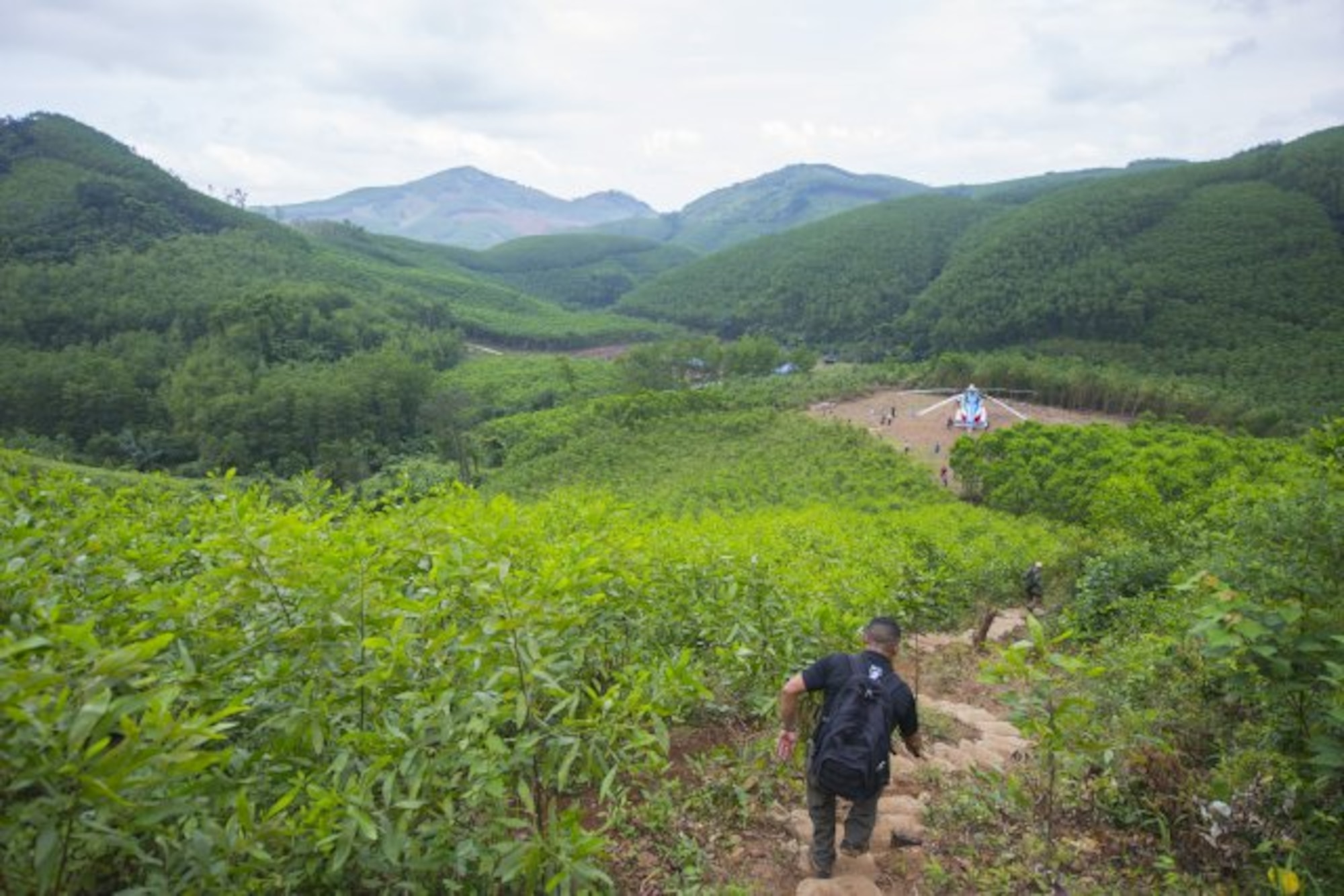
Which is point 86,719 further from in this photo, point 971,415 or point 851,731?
point 971,415

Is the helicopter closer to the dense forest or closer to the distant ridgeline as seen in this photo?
the distant ridgeline

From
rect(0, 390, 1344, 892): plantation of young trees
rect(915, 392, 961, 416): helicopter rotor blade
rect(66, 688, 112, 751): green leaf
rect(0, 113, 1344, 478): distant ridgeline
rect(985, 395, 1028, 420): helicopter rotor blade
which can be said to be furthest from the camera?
rect(0, 113, 1344, 478): distant ridgeline

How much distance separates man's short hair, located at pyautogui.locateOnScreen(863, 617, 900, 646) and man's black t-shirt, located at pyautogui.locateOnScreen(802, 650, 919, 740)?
8 cm

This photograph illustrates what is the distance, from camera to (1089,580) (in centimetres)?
1018

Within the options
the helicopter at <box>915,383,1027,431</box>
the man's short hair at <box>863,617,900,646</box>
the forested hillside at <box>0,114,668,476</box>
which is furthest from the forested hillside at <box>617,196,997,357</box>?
the man's short hair at <box>863,617,900,646</box>

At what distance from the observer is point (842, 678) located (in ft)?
11.6

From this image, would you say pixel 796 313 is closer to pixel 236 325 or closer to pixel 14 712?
pixel 236 325

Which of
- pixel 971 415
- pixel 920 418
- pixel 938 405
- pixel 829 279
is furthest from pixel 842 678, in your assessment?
pixel 829 279

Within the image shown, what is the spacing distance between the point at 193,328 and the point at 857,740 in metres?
75.5

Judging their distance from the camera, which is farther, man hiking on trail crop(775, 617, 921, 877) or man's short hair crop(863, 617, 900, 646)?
man's short hair crop(863, 617, 900, 646)

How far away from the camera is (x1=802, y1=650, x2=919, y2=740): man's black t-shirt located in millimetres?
3553

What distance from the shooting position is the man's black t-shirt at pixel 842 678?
3.55m

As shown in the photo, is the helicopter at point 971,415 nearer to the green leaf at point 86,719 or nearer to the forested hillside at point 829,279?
the forested hillside at point 829,279

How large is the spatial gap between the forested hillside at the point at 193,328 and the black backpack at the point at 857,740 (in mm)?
46958
